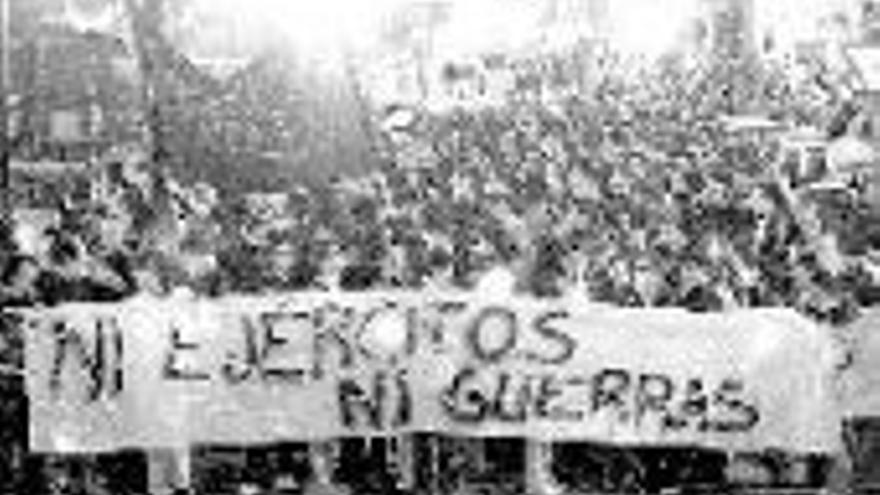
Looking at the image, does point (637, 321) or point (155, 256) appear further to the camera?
point (155, 256)

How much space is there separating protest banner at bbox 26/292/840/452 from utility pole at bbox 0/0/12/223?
931 cm

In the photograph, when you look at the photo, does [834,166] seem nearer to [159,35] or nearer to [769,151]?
[769,151]

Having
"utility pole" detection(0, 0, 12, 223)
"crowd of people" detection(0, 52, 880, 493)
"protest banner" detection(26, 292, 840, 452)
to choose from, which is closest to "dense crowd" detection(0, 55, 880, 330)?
"crowd of people" detection(0, 52, 880, 493)

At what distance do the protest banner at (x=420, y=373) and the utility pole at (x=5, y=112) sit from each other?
30.5 feet

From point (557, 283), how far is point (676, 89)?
14.7 metres

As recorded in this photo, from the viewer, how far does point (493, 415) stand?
1002 cm

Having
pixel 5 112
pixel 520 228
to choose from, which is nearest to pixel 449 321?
pixel 520 228

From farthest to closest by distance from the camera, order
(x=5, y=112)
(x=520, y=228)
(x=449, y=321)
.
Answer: (x=5, y=112) < (x=520, y=228) < (x=449, y=321)

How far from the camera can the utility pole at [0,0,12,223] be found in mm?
21442

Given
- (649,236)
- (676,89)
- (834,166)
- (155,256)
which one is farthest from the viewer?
(676,89)

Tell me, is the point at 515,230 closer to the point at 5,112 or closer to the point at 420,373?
the point at 420,373

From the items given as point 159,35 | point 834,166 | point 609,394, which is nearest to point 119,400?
point 609,394

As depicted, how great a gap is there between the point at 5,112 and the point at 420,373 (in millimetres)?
15347

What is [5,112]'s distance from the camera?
2438 centimetres
